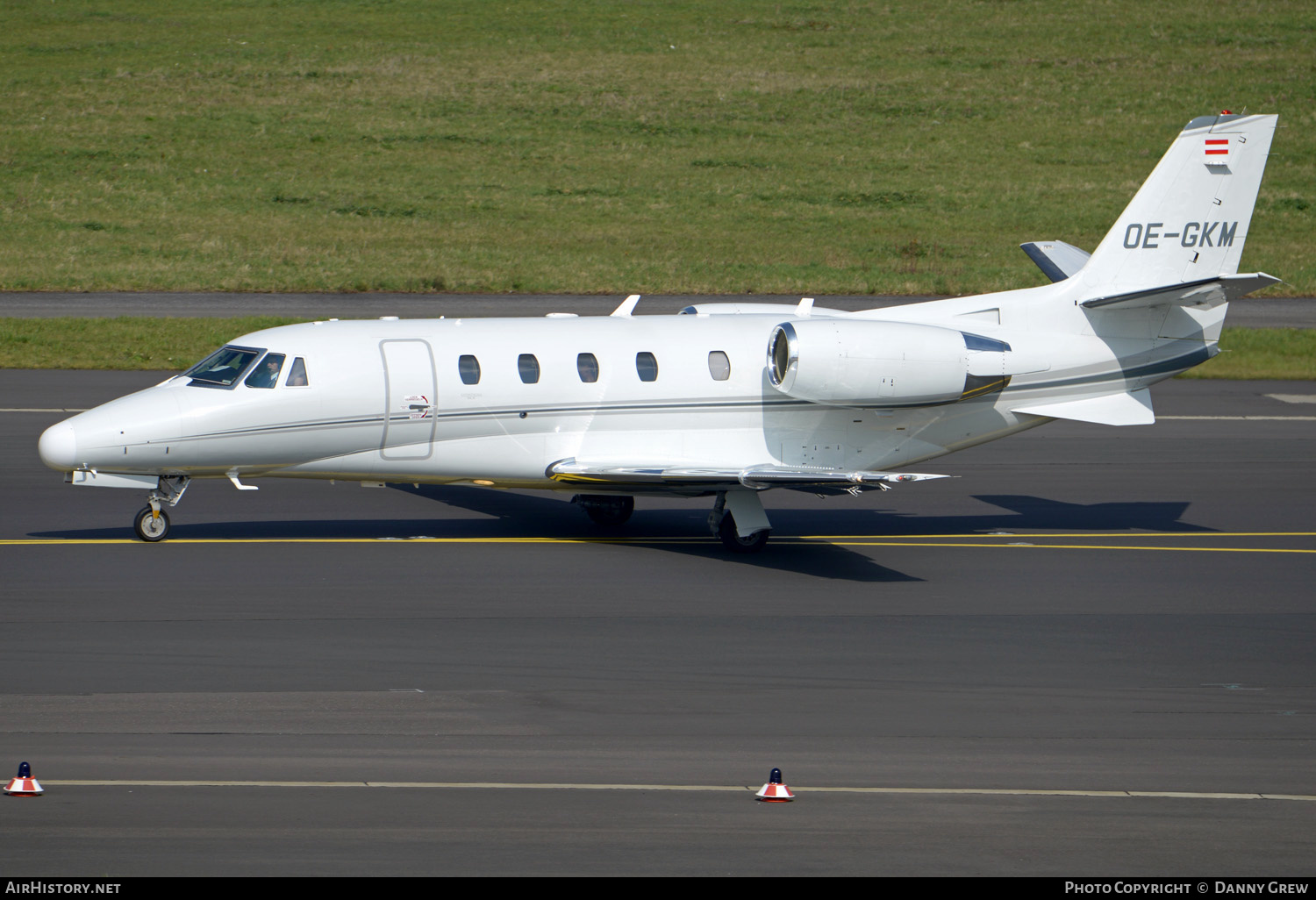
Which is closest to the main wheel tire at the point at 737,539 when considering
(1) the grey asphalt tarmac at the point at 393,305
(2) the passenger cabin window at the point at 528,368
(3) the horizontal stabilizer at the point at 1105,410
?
(2) the passenger cabin window at the point at 528,368

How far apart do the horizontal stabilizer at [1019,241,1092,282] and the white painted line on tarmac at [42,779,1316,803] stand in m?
12.3

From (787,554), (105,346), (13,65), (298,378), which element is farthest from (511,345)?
(13,65)

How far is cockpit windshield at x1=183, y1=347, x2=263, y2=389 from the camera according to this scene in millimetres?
18750

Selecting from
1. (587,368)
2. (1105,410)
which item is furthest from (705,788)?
(1105,410)

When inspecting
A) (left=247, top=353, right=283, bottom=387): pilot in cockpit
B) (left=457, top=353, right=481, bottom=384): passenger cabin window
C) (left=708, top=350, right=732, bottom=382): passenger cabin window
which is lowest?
(left=247, top=353, right=283, bottom=387): pilot in cockpit

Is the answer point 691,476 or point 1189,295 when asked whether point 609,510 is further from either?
point 1189,295

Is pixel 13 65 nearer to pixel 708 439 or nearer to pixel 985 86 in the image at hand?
pixel 985 86

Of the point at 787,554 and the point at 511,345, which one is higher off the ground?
the point at 511,345

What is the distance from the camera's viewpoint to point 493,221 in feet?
189

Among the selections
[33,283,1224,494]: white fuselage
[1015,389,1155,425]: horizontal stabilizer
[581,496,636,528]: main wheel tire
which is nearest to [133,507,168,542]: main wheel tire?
[33,283,1224,494]: white fuselage

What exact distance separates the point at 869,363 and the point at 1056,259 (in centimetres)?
594

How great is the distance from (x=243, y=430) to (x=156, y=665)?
4.73 m

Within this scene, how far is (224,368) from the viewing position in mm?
18891

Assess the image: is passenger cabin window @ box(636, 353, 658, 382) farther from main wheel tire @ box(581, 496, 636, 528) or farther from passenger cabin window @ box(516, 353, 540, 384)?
main wheel tire @ box(581, 496, 636, 528)
